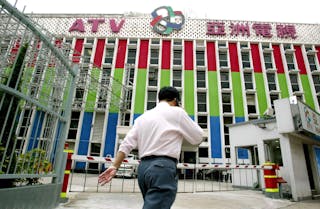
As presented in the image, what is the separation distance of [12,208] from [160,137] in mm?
2157

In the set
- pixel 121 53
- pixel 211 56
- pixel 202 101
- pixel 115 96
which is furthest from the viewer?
pixel 211 56

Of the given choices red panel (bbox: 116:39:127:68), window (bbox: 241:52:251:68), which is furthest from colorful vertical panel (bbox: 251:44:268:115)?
red panel (bbox: 116:39:127:68)

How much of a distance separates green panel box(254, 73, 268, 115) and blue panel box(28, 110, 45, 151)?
62.4 feet

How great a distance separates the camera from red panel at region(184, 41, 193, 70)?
2109cm

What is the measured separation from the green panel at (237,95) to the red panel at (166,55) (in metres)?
6.29

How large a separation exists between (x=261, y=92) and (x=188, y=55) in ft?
25.1

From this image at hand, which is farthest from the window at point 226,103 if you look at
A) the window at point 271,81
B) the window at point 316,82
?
the window at point 316,82

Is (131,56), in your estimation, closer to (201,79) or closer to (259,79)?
(201,79)

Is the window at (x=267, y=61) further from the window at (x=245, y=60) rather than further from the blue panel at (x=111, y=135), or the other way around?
the blue panel at (x=111, y=135)

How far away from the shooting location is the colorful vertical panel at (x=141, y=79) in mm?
19352

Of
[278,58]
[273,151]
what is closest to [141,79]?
[273,151]

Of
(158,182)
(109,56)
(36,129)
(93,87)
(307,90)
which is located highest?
(109,56)

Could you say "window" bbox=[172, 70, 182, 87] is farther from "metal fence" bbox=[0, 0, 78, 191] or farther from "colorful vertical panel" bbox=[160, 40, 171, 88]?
"metal fence" bbox=[0, 0, 78, 191]

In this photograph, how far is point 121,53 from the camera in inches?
842
